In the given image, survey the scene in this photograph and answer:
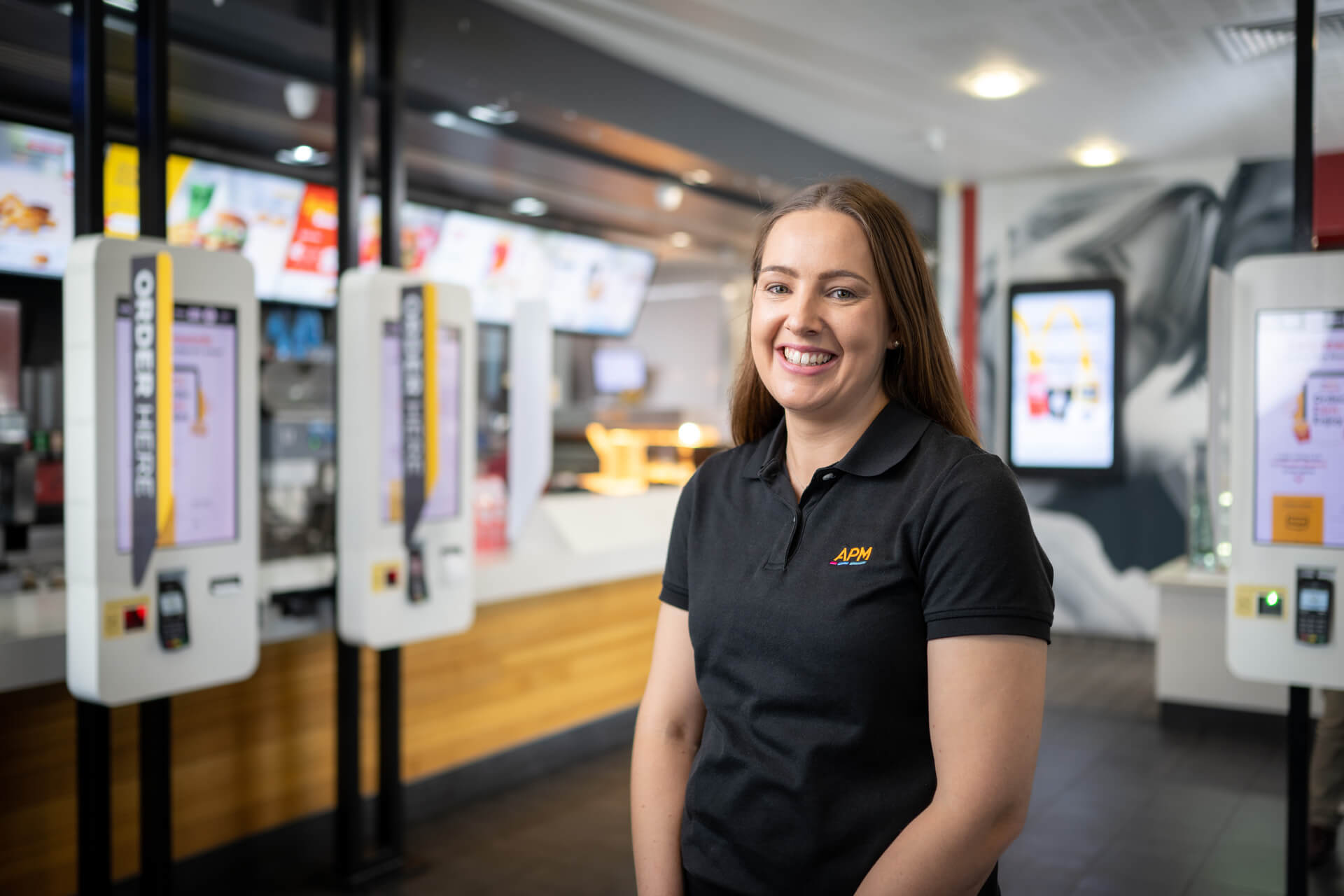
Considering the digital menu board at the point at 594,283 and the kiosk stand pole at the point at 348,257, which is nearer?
the kiosk stand pole at the point at 348,257

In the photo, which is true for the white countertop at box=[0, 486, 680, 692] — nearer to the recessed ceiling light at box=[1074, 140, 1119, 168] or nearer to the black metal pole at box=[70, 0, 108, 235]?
the black metal pole at box=[70, 0, 108, 235]

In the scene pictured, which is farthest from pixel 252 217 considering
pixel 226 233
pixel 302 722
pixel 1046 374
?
pixel 1046 374

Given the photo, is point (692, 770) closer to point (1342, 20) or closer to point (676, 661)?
point (676, 661)

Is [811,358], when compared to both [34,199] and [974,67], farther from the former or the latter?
[974,67]

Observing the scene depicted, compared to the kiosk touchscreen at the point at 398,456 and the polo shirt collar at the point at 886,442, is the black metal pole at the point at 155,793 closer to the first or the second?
the kiosk touchscreen at the point at 398,456

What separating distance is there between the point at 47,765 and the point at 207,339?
1196mm

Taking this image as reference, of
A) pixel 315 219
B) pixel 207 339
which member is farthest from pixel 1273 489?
pixel 315 219

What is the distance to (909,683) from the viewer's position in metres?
1.20

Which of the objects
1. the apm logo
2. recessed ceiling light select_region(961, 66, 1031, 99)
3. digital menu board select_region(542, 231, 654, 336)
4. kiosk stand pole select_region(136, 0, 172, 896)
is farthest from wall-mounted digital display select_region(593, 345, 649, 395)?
the apm logo

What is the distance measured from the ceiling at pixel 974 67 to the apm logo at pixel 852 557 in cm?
215

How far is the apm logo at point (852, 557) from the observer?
4.01ft

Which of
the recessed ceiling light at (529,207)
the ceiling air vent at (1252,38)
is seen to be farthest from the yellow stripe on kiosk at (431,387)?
the ceiling air vent at (1252,38)

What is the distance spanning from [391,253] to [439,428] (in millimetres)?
574

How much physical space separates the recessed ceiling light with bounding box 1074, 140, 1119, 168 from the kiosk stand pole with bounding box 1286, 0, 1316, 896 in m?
3.72
